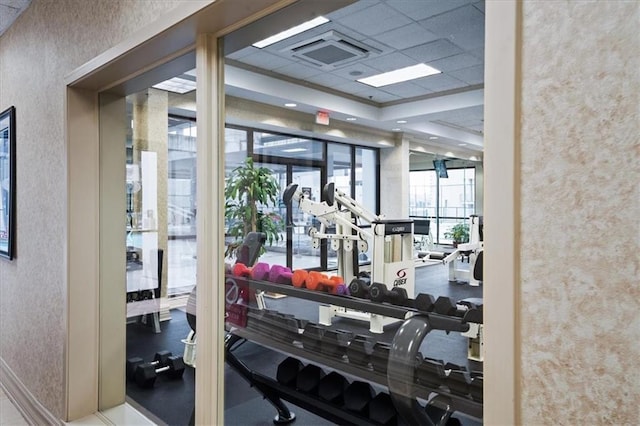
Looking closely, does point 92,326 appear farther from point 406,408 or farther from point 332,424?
point 406,408

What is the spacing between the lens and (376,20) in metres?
3.57

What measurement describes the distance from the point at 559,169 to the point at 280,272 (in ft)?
10.6

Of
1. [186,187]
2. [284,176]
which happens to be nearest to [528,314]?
[186,187]

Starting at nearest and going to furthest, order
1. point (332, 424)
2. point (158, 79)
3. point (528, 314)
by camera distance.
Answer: point (528, 314), point (158, 79), point (332, 424)

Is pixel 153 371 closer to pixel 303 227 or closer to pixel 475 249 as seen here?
pixel 475 249

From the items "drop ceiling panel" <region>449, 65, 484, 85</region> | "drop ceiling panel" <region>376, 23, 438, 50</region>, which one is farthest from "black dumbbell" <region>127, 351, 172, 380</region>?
"drop ceiling panel" <region>376, 23, 438, 50</region>

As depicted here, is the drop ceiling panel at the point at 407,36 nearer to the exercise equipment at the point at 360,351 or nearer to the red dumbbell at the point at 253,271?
the red dumbbell at the point at 253,271

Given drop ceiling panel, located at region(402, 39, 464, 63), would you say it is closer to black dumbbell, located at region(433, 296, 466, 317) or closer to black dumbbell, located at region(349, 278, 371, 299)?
black dumbbell, located at region(433, 296, 466, 317)

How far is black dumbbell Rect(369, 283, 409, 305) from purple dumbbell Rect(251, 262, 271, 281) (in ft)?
2.99

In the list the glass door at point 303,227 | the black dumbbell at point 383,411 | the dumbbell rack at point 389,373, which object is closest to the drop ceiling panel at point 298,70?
the glass door at point 303,227

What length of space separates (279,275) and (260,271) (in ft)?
1.21

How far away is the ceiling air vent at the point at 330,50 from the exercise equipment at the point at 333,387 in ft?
8.55

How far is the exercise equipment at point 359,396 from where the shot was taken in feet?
7.66

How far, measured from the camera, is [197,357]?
171cm
